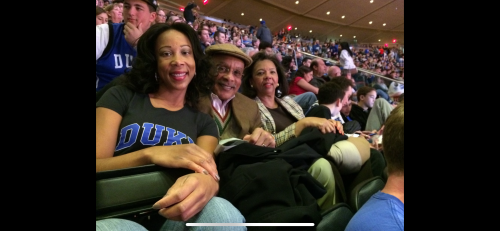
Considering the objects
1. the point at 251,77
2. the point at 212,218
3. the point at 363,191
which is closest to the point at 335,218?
the point at 363,191

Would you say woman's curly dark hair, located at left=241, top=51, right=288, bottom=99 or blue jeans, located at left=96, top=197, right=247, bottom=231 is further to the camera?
woman's curly dark hair, located at left=241, top=51, right=288, bottom=99

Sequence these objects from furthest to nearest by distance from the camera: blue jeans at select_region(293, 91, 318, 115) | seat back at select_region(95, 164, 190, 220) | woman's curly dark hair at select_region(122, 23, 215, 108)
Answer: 1. blue jeans at select_region(293, 91, 318, 115)
2. woman's curly dark hair at select_region(122, 23, 215, 108)
3. seat back at select_region(95, 164, 190, 220)

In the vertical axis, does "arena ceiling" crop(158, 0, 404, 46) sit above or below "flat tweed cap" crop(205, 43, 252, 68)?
above

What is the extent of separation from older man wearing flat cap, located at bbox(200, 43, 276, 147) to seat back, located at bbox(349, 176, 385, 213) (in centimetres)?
23

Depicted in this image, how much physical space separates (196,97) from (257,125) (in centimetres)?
19

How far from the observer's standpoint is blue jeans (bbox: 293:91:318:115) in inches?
35.4

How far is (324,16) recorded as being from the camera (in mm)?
825

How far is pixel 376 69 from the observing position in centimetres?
88

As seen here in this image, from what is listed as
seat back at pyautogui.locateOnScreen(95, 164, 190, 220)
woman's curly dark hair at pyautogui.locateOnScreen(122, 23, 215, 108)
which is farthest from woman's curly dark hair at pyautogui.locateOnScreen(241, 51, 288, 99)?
seat back at pyautogui.locateOnScreen(95, 164, 190, 220)

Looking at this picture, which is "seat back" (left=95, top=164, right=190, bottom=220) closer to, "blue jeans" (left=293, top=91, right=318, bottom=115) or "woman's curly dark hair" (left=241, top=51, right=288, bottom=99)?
"woman's curly dark hair" (left=241, top=51, right=288, bottom=99)

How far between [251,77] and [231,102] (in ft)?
0.33
